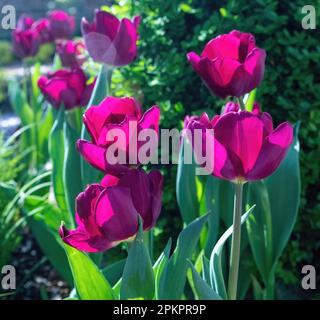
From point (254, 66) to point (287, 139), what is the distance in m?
0.26

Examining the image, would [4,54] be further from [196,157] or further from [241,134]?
[241,134]

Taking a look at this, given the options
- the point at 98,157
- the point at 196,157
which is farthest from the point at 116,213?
the point at 196,157

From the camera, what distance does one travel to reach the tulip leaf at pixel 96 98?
164cm

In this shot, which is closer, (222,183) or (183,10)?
(222,183)

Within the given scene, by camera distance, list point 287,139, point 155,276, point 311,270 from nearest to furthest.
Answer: point 287,139 → point 155,276 → point 311,270

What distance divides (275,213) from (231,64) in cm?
46

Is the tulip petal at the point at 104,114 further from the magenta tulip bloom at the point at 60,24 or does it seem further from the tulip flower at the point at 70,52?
the magenta tulip bloom at the point at 60,24

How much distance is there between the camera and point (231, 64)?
131 centimetres

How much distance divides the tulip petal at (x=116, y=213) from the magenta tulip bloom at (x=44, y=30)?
1888 mm

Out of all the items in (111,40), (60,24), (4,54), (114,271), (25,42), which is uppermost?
(4,54)

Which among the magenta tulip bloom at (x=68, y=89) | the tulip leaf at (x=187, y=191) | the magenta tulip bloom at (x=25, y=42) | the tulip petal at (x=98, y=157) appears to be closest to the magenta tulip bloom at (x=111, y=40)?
the magenta tulip bloom at (x=68, y=89)

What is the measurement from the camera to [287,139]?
3.70ft
